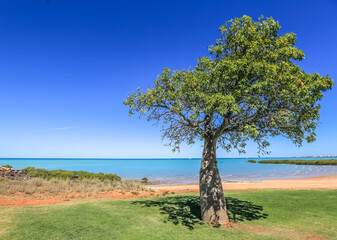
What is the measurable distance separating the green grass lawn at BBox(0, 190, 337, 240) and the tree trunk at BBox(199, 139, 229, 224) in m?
0.63

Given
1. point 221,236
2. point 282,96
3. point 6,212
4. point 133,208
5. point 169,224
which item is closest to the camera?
point 282,96

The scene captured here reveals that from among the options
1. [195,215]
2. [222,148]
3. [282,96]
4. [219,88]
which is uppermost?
[219,88]

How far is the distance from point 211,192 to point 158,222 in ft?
9.36

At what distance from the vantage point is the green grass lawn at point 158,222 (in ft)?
27.0

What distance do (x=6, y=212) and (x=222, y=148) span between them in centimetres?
1183

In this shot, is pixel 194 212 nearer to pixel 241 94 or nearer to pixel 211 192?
pixel 211 192

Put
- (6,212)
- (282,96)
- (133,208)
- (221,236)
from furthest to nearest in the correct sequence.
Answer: (133,208) → (6,212) → (221,236) → (282,96)

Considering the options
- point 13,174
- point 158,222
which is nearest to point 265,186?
point 158,222

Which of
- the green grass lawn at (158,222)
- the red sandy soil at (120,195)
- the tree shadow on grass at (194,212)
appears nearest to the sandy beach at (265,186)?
the red sandy soil at (120,195)

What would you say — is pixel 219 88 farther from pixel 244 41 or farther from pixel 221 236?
pixel 221 236

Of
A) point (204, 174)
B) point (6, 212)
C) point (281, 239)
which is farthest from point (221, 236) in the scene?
point (6, 212)

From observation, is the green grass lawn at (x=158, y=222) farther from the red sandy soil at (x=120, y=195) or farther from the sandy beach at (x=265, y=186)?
the sandy beach at (x=265, y=186)

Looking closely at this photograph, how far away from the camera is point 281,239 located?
8203mm

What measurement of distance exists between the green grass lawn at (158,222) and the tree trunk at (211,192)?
2.07ft
